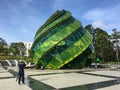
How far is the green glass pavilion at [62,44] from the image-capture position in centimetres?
2936

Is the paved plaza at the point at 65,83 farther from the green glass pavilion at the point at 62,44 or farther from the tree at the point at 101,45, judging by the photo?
the tree at the point at 101,45

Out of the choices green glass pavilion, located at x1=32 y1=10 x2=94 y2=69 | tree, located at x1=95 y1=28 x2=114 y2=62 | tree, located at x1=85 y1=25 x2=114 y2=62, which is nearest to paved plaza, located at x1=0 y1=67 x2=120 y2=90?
green glass pavilion, located at x1=32 y1=10 x2=94 y2=69

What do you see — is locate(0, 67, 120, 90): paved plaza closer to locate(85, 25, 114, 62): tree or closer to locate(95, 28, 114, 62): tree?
locate(85, 25, 114, 62): tree

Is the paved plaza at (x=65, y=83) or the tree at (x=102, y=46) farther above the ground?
the tree at (x=102, y=46)

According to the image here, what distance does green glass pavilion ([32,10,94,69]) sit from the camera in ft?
96.3

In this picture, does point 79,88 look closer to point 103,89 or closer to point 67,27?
point 103,89

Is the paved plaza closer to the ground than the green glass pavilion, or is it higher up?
closer to the ground

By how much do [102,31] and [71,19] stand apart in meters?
32.8

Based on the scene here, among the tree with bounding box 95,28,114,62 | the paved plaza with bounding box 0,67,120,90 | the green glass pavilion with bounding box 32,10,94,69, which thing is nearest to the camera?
the paved plaza with bounding box 0,67,120,90

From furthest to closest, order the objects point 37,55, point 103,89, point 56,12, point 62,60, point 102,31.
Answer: point 102,31 → point 56,12 → point 37,55 → point 62,60 → point 103,89

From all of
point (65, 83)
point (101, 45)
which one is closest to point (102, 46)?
point (101, 45)

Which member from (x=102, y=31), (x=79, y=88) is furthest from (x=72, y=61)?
(x=102, y=31)

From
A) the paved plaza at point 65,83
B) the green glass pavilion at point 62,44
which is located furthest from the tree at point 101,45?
the paved plaza at point 65,83

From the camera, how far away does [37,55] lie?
31422mm
